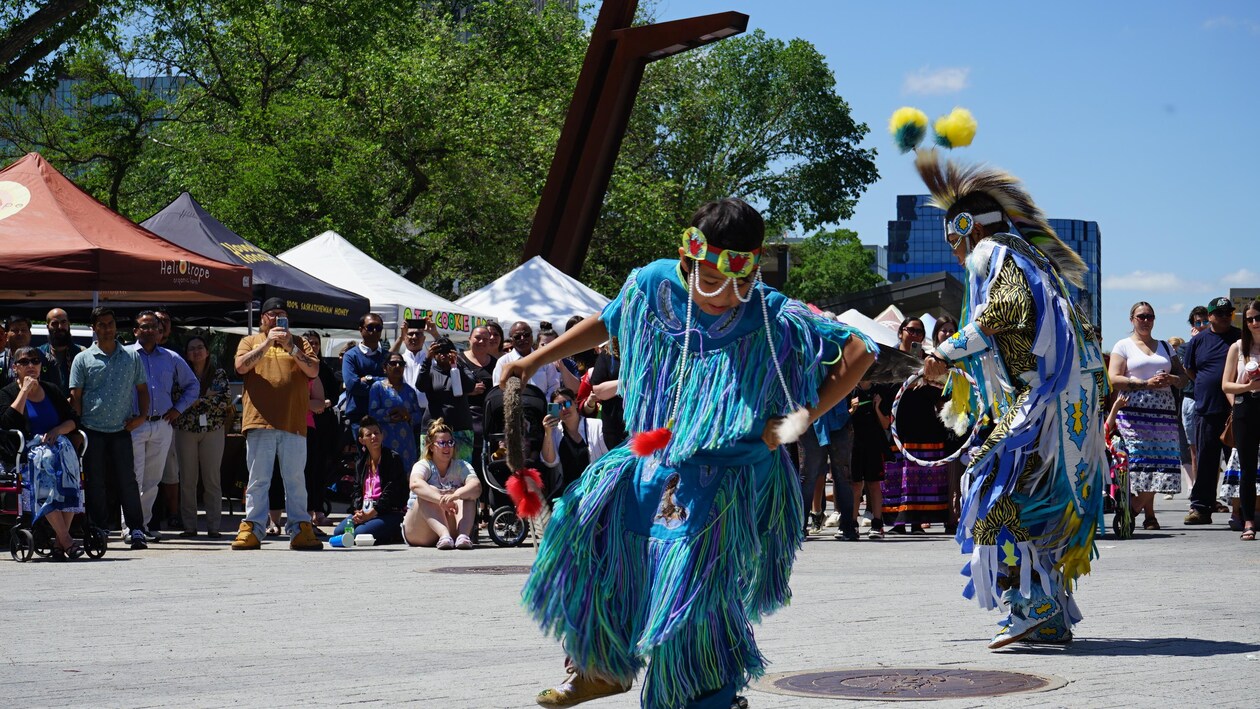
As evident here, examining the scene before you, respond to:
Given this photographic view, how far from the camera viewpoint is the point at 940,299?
42.6 m

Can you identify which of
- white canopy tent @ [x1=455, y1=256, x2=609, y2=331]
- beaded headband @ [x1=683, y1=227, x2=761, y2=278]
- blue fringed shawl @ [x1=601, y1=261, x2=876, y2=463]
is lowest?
blue fringed shawl @ [x1=601, y1=261, x2=876, y2=463]

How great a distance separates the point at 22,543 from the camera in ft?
37.8

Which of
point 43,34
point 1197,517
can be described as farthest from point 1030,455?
point 43,34

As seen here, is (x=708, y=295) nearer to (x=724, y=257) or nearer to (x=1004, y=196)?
(x=724, y=257)

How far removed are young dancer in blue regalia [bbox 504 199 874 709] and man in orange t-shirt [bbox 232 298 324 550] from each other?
814 cm

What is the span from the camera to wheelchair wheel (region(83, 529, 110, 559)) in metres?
11.6

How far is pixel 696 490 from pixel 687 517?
0.09m

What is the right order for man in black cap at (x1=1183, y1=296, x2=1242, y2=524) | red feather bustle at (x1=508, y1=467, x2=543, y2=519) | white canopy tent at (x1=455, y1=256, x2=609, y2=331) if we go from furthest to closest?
white canopy tent at (x1=455, y1=256, x2=609, y2=331) → man in black cap at (x1=1183, y1=296, x2=1242, y2=524) → red feather bustle at (x1=508, y1=467, x2=543, y2=519)

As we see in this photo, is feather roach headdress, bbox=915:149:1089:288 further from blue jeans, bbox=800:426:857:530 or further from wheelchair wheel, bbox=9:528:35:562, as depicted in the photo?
wheelchair wheel, bbox=9:528:35:562

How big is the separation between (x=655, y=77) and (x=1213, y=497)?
3252cm

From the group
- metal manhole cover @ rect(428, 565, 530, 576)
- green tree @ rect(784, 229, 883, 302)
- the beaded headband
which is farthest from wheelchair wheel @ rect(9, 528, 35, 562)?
green tree @ rect(784, 229, 883, 302)

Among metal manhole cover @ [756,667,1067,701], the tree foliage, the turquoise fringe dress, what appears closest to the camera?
the turquoise fringe dress

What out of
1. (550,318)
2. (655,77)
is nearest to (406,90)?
(655,77)

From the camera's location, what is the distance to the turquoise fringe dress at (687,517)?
4660 mm
